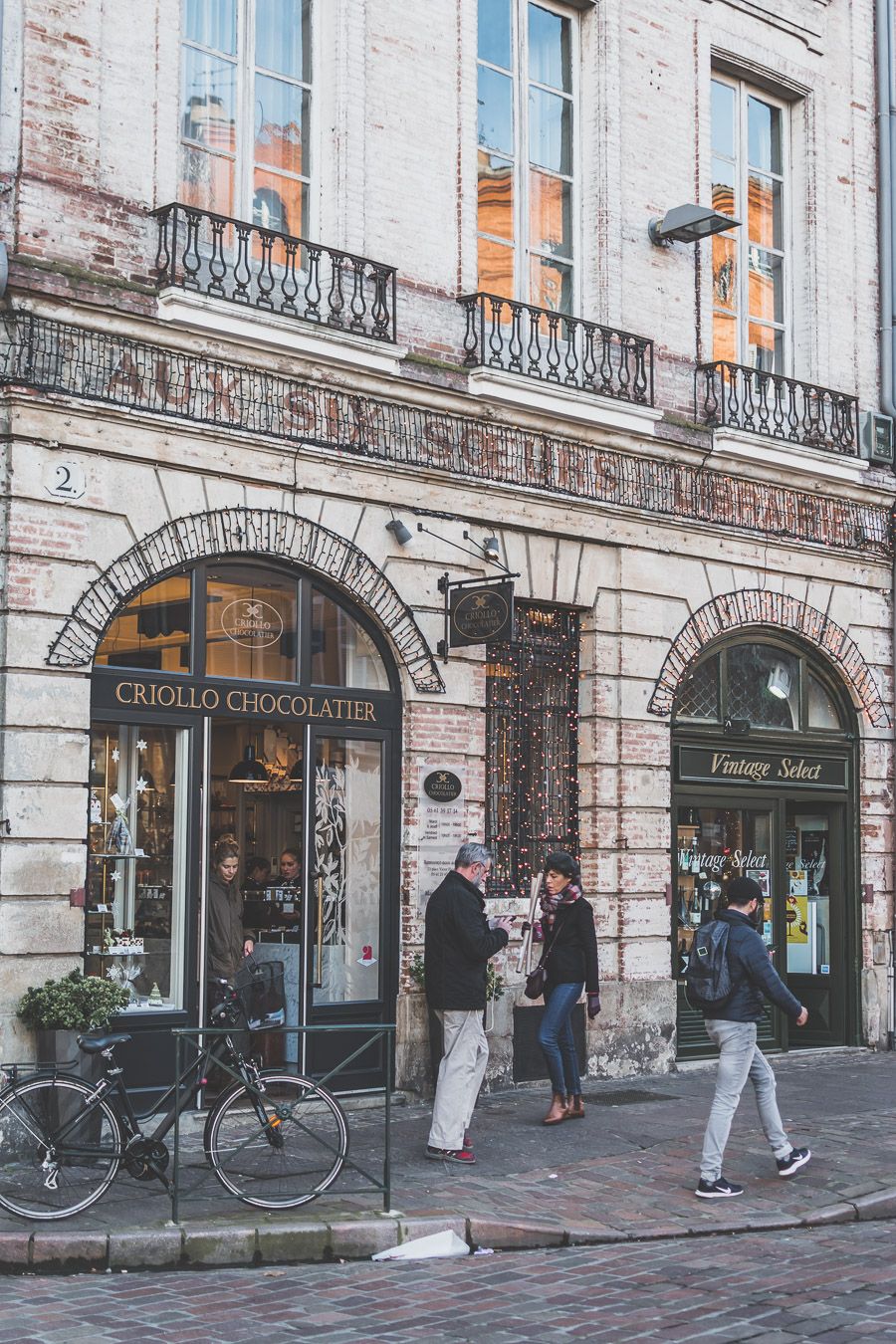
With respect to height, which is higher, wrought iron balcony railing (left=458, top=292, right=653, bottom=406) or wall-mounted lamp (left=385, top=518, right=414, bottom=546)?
wrought iron balcony railing (left=458, top=292, right=653, bottom=406)

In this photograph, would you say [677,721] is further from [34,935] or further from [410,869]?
[34,935]

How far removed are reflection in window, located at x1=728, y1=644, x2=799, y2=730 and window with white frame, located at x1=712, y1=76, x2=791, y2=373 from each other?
110 inches

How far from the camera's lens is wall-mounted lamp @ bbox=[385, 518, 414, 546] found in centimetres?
1205

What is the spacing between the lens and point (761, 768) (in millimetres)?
15094

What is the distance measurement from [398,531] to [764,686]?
192 inches

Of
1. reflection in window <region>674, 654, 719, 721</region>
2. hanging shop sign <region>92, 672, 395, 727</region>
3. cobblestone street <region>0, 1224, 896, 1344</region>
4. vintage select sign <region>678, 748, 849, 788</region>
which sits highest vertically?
reflection in window <region>674, 654, 719, 721</region>

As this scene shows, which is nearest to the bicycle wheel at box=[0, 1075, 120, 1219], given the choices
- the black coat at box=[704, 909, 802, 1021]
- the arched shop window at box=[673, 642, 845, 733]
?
the black coat at box=[704, 909, 802, 1021]

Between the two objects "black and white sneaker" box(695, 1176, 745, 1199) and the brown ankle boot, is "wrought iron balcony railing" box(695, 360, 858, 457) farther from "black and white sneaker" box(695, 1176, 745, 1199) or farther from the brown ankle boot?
"black and white sneaker" box(695, 1176, 745, 1199)

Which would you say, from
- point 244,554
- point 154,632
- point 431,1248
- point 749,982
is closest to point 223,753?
point 154,632

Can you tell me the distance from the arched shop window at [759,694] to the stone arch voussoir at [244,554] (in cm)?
329

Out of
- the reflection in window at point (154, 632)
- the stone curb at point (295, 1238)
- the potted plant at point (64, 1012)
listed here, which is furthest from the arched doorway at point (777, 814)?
the potted plant at point (64, 1012)

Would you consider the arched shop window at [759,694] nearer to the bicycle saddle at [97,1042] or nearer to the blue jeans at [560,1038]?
the blue jeans at [560,1038]

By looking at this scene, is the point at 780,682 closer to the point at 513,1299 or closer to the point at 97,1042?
A: the point at 97,1042

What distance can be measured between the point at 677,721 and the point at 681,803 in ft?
2.35
